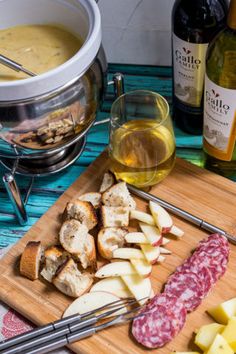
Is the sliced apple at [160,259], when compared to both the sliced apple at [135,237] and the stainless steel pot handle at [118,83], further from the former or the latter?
the stainless steel pot handle at [118,83]

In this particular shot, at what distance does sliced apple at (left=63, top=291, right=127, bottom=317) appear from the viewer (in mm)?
1087

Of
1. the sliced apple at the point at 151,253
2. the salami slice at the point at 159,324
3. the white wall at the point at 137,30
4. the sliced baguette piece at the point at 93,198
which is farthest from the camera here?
the white wall at the point at 137,30

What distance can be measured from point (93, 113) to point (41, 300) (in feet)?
1.26

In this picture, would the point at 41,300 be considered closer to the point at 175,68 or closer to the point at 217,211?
the point at 217,211

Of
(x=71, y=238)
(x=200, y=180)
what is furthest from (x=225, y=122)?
(x=71, y=238)

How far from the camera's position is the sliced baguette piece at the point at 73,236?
113 cm

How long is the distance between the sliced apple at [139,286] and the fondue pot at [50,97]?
0.95ft

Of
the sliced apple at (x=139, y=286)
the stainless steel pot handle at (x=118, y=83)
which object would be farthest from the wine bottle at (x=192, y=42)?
the sliced apple at (x=139, y=286)

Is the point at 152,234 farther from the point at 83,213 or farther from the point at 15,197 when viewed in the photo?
the point at 15,197

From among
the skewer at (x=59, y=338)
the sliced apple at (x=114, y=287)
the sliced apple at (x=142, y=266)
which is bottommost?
the skewer at (x=59, y=338)

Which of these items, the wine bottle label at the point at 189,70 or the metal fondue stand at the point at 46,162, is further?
the metal fondue stand at the point at 46,162

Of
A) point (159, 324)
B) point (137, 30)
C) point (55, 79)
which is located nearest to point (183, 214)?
point (159, 324)

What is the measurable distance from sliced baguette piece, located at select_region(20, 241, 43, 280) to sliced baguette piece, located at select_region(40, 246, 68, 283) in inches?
0.6

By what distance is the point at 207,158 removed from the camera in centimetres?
134
